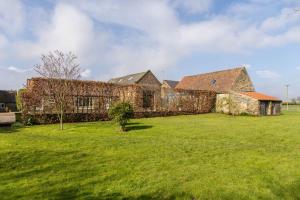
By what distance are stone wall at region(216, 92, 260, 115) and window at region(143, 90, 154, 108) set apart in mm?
10436

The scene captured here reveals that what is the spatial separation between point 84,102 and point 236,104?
18759 millimetres

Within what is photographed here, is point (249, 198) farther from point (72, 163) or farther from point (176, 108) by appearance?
point (176, 108)

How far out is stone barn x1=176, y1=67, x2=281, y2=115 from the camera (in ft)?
104

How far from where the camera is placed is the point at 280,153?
9781 mm

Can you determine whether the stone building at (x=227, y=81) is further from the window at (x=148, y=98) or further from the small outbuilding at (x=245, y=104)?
the window at (x=148, y=98)

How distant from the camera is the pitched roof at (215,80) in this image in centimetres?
3695

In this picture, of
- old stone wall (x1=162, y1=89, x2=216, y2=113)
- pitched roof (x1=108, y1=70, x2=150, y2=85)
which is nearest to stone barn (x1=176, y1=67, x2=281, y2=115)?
old stone wall (x1=162, y1=89, x2=216, y2=113)

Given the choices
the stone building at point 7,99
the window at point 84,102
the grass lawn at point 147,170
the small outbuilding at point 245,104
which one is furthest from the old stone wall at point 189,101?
the stone building at point 7,99

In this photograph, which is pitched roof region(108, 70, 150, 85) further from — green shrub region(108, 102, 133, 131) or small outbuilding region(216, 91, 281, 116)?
green shrub region(108, 102, 133, 131)

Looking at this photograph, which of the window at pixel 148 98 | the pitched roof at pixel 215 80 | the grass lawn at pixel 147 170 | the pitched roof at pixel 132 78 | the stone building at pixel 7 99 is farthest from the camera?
the stone building at pixel 7 99

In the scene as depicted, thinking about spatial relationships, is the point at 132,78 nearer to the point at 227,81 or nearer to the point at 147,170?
the point at 227,81

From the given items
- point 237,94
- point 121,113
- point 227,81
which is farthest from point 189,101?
point 121,113

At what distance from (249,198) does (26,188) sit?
16.0ft

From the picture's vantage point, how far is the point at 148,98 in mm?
27922
